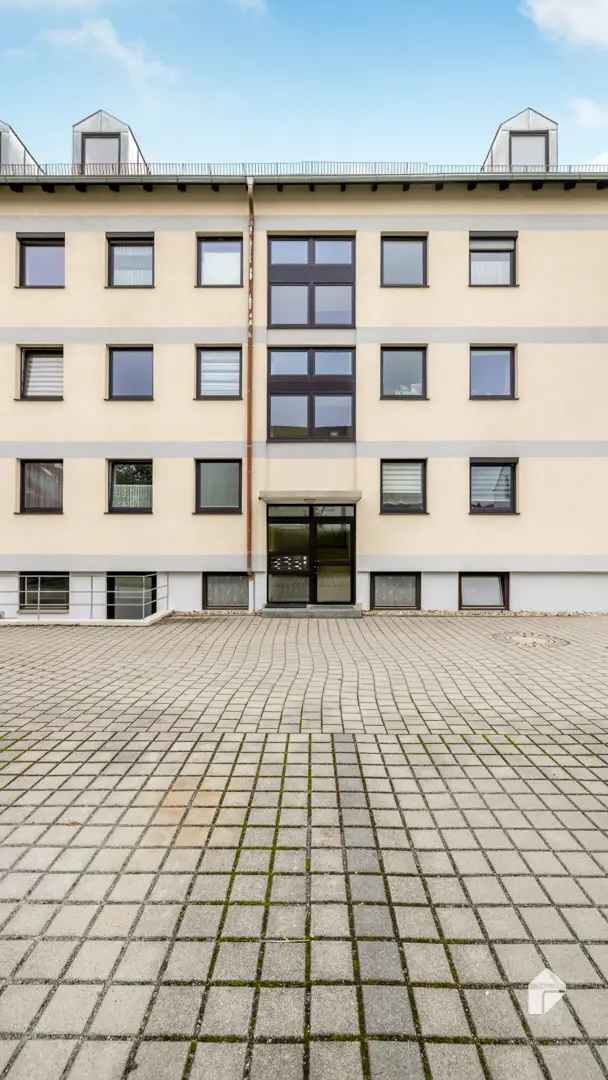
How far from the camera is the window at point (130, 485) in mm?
13781

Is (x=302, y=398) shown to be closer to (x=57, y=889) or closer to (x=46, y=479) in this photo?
(x=46, y=479)

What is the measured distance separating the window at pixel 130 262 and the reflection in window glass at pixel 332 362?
504cm

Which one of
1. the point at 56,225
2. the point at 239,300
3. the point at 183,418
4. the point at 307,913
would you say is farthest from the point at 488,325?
the point at 307,913

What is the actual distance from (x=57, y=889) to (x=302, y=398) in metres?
12.3

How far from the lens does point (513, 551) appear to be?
1346cm

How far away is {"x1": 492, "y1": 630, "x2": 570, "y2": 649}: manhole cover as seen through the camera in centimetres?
947

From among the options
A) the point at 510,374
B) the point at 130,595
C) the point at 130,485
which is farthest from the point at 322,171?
the point at 130,595

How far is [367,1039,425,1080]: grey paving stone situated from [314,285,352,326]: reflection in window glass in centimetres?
1404

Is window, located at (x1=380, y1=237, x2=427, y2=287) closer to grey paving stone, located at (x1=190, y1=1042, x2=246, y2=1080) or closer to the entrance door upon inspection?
the entrance door

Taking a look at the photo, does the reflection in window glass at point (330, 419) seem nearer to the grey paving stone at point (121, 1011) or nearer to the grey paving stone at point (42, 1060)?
the grey paving stone at point (121, 1011)

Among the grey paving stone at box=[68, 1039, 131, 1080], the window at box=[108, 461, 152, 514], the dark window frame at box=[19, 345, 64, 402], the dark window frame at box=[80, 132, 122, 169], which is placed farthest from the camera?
the dark window frame at box=[80, 132, 122, 169]

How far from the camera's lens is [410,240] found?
13789 millimetres

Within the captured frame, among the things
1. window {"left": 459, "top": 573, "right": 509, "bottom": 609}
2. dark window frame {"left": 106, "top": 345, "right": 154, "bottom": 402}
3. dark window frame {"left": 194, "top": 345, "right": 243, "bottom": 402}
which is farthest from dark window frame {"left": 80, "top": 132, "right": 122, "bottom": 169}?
window {"left": 459, "top": 573, "right": 509, "bottom": 609}

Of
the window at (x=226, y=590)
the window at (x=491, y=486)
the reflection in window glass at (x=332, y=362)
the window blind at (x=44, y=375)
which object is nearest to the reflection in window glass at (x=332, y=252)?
the reflection in window glass at (x=332, y=362)
